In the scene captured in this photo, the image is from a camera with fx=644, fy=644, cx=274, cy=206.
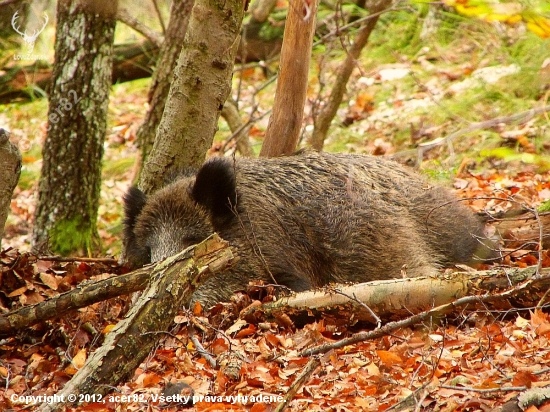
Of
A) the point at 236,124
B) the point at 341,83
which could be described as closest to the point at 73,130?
the point at 236,124

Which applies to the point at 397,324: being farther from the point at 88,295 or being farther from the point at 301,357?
the point at 88,295

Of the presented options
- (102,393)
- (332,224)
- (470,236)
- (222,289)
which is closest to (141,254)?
(222,289)

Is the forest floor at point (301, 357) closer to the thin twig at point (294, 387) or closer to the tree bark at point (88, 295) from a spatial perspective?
the thin twig at point (294, 387)

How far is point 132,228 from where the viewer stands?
22.2 feet

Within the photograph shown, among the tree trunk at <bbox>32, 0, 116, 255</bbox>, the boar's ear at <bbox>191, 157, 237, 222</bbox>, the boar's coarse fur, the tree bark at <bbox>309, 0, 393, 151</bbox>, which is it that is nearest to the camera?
the boar's ear at <bbox>191, 157, 237, 222</bbox>

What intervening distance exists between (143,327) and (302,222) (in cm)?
286

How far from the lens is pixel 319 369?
14.0ft

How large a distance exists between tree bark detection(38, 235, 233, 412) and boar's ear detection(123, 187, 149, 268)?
2384mm

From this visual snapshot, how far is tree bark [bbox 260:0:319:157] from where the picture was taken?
7098 mm

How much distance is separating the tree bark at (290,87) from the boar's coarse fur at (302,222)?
0.45m

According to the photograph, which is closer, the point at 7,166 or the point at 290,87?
the point at 7,166

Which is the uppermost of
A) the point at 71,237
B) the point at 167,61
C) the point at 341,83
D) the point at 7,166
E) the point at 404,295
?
the point at 167,61

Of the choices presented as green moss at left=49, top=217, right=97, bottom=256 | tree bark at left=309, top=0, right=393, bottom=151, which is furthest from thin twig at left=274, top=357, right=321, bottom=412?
tree bark at left=309, top=0, right=393, bottom=151

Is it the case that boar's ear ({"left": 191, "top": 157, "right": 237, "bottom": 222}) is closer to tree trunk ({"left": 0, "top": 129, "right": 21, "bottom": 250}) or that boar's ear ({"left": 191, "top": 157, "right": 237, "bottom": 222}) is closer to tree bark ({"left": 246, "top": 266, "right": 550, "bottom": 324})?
tree bark ({"left": 246, "top": 266, "right": 550, "bottom": 324})
